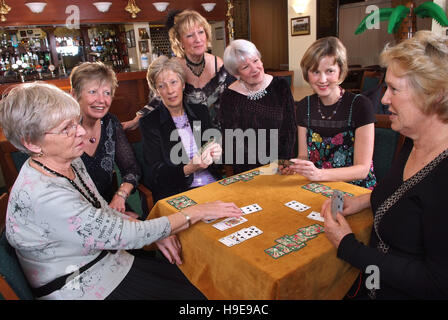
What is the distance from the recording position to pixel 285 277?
1.15m

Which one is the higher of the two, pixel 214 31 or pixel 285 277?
pixel 214 31

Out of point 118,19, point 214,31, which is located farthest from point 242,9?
point 118,19

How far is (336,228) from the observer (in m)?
1.36

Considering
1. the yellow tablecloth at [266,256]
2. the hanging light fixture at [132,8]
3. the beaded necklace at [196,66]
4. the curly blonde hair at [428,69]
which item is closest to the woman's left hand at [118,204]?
the yellow tablecloth at [266,256]

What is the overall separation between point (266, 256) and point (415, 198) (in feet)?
1.86

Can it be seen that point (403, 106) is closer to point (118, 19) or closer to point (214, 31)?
point (118, 19)

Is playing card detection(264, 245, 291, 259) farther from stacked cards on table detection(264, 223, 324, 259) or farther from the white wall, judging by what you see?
the white wall

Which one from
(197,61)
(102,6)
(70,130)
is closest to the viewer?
(70,130)

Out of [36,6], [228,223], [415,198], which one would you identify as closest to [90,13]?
[36,6]

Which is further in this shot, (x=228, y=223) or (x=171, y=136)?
(x=171, y=136)

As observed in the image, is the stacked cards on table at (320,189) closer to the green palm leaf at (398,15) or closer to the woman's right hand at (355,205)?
the woman's right hand at (355,205)

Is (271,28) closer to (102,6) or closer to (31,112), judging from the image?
(102,6)
